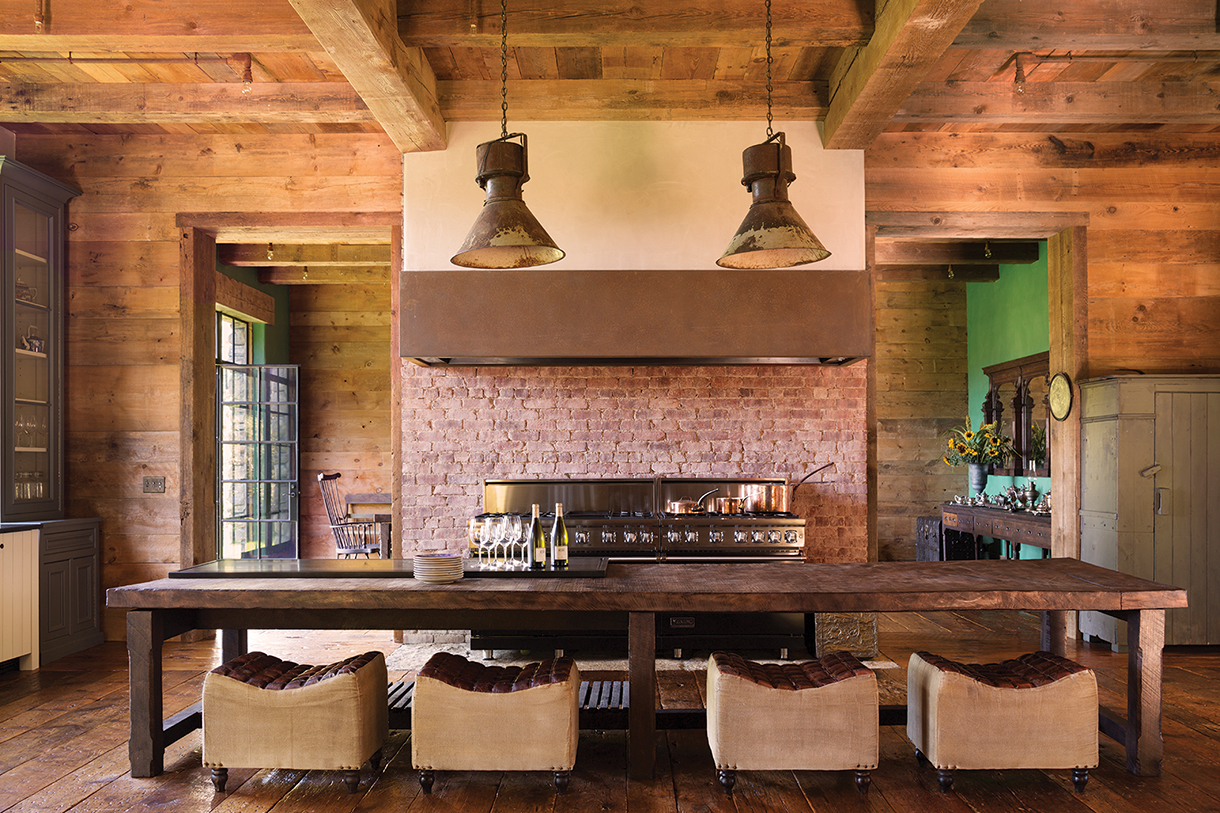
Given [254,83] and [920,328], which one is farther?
[920,328]

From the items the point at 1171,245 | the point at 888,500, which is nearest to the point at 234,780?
the point at 1171,245

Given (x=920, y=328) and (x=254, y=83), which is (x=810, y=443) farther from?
(x=920, y=328)

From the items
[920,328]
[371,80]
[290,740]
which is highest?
[371,80]

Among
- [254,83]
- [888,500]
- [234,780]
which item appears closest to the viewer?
[234,780]

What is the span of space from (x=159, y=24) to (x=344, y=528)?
5.83 m

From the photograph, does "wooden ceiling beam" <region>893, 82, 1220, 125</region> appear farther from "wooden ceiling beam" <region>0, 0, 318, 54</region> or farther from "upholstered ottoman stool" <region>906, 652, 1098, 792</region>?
"wooden ceiling beam" <region>0, 0, 318, 54</region>

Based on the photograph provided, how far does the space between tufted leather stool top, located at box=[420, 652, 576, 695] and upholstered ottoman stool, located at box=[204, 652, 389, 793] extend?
299 mm

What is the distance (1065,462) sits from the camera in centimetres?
572

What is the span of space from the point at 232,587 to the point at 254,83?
10.1 ft

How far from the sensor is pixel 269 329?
918cm

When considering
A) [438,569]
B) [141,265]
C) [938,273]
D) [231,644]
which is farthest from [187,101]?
[938,273]

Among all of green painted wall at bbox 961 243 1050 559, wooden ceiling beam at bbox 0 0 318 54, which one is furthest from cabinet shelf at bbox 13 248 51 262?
green painted wall at bbox 961 243 1050 559

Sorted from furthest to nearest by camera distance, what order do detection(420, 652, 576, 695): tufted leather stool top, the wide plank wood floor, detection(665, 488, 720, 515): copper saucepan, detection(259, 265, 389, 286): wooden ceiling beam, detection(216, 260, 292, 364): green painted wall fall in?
1. detection(259, 265, 389, 286): wooden ceiling beam
2. detection(216, 260, 292, 364): green painted wall
3. detection(665, 488, 720, 515): copper saucepan
4. detection(420, 652, 576, 695): tufted leather stool top
5. the wide plank wood floor

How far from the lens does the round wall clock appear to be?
18.4 ft
